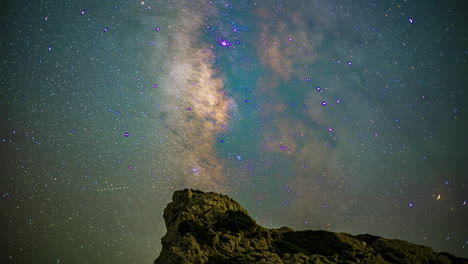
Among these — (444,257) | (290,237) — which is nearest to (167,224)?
(290,237)

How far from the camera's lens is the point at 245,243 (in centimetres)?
1009

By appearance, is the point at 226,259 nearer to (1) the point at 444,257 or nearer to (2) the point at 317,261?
(2) the point at 317,261

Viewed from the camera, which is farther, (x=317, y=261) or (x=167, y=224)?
(x=167, y=224)

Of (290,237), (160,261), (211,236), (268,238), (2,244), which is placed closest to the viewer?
(160,261)

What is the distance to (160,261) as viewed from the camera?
30.2ft

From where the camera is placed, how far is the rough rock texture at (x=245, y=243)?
9.38 meters

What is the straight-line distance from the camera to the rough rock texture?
30.8 ft

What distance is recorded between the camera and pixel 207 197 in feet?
37.2

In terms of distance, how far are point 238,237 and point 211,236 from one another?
3.73ft

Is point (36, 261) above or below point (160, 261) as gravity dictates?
above

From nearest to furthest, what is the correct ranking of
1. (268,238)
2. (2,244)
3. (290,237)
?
(268,238) → (290,237) → (2,244)

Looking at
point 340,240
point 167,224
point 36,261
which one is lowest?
point 340,240

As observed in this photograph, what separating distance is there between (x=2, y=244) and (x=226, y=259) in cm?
14791

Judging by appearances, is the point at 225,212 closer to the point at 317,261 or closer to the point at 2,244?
the point at 317,261
